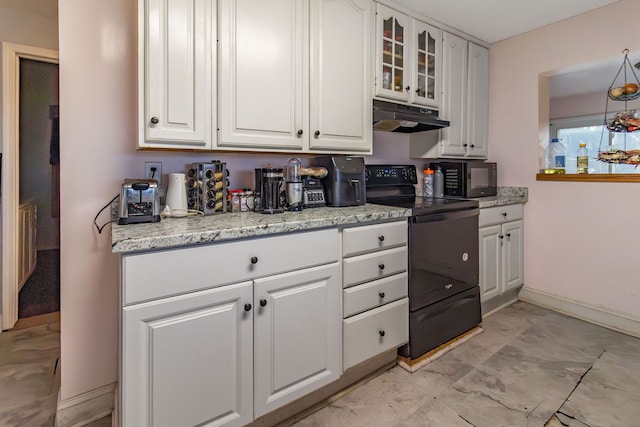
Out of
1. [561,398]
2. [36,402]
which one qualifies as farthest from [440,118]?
[36,402]

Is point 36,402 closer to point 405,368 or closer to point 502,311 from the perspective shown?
point 405,368

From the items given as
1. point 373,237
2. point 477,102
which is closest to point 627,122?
point 477,102

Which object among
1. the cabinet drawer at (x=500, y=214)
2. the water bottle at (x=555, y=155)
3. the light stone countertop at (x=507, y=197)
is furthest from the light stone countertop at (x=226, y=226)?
the water bottle at (x=555, y=155)

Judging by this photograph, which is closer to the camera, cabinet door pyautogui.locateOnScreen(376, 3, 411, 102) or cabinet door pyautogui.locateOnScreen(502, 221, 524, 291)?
cabinet door pyautogui.locateOnScreen(376, 3, 411, 102)

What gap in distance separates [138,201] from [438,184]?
2246 mm

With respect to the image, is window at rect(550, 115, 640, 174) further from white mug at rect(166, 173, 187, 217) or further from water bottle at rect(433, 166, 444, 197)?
white mug at rect(166, 173, 187, 217)

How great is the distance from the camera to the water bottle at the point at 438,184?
2.74 metres

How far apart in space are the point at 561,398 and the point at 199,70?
238 cm

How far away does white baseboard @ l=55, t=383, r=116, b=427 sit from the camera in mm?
1483

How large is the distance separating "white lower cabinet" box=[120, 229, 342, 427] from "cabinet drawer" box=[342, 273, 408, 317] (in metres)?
0.08

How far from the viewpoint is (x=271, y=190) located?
1.67 m

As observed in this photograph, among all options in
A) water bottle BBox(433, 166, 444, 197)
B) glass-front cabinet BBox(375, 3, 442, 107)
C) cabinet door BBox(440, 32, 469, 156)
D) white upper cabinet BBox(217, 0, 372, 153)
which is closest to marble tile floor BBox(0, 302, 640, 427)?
water bottle BBox(433, 166, 444, 197)

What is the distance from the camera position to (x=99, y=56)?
1.49m

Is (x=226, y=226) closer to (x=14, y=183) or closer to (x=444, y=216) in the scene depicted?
(x=444, y=216)
